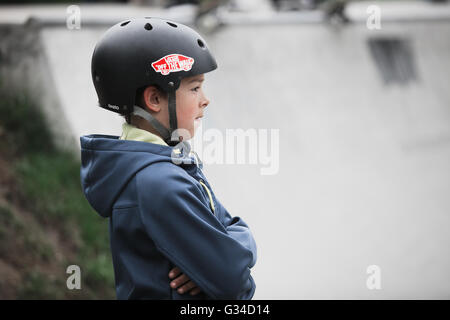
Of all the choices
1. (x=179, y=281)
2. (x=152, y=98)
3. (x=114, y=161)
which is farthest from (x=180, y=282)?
(x=152, y=98)

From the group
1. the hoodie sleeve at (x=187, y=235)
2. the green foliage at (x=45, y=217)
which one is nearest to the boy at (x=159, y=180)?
the hoodie sleeve at (x=187, y=235)

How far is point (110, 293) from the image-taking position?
523 cm

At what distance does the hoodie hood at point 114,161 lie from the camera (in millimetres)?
1997

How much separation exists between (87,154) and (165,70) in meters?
0.45

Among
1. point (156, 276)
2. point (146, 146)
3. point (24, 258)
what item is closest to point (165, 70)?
point (146, 146)

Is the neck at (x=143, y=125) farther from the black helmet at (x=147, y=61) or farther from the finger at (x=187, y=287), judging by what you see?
the finger at (x=187, y=287)

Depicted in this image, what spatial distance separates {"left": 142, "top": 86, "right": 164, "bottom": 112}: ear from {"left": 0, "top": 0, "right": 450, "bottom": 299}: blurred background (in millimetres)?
3185

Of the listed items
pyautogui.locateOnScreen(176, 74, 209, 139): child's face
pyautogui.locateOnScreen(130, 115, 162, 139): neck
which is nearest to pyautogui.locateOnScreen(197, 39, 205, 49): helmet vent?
pyautogui.locateOnScreen(176, 74, 209, 139): child's face

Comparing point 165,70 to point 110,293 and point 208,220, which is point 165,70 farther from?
point 110,293

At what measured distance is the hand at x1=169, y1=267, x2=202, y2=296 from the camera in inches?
76.4

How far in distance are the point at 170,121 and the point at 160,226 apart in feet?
1.58

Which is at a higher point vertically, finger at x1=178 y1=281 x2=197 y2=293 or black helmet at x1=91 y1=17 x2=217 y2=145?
black helmet at x1=91 y1=17 x2=217 y2=145

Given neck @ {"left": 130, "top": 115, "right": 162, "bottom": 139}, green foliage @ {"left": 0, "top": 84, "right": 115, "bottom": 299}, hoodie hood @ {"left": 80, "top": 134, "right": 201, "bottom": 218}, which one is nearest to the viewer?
hoodie hood @ {"left": 80, "top": 134, "right": 201, "bottom": 218}

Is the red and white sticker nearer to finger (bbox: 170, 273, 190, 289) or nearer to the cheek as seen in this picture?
the cheek
